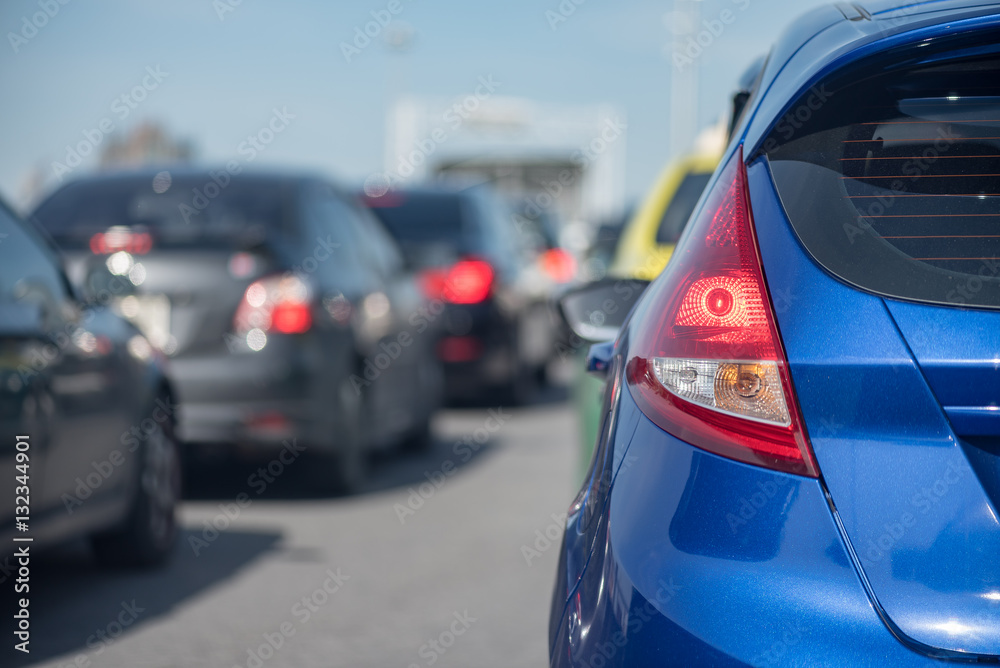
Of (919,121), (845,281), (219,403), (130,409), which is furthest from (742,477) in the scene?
(219,403)

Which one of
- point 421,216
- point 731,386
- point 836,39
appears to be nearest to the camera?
point 731,386

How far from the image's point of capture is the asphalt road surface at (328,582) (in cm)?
448

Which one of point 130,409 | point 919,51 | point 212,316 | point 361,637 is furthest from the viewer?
point 212,316

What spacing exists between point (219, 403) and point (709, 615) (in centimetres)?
504

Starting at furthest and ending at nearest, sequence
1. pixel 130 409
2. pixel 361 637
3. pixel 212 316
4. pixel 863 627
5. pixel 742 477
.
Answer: pixel 212 316 → pixel 130 409 → pixel 361 637 → pixel 742 477 → pixel 863 627

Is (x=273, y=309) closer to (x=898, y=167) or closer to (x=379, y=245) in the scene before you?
(x=379, y=245)

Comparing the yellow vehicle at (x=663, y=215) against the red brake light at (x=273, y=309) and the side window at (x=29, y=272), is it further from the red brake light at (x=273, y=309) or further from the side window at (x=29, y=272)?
the side window at (x=29, y=272)

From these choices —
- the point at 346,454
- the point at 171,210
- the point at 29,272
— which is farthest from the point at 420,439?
the point at 29,272

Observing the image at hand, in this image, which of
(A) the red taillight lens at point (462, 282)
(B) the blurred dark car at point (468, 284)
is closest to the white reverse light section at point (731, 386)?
(B) the blurred dark car at point (468, 284)

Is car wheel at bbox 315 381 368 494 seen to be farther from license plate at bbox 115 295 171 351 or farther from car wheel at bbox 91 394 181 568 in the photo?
car wheel at bbox 91 394 181 568

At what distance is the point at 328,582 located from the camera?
18.0ft

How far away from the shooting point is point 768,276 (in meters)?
2.09

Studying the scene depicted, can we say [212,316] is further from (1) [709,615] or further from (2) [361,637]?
(1) [709,615]

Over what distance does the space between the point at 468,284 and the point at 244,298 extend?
4.50 meters
